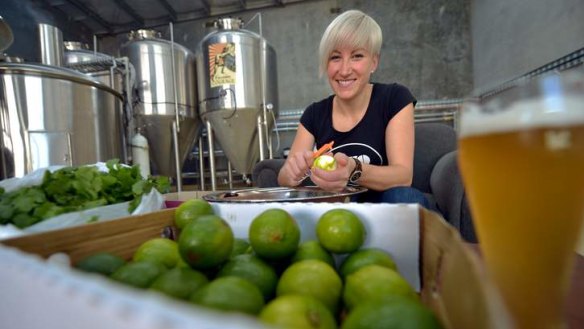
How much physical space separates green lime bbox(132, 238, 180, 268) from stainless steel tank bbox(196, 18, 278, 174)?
8.33 ft

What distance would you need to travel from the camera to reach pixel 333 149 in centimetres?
121

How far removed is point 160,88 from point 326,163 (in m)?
2.62

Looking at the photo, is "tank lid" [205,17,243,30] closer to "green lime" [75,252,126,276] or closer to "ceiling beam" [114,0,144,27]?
"ceiling beam" [114,0,144,27]

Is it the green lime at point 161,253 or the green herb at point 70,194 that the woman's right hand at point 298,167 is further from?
the green lime at point 161,253

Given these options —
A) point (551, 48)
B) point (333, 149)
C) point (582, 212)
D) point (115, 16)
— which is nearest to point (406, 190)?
point (333, 149)

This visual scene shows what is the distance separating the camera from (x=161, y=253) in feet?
1.18

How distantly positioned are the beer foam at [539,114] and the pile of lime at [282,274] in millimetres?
135

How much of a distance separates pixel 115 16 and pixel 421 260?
492 cm

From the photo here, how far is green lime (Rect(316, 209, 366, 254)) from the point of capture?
0.37 metres

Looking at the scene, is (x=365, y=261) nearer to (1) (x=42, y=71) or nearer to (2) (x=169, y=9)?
(1) (x=42, y=71)

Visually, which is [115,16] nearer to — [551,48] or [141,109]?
[141,109]

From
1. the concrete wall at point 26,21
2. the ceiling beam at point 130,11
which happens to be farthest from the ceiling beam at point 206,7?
the concrete wall at point 26,21

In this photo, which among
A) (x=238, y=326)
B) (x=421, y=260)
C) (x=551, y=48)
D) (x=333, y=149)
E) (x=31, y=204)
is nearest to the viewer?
(x=238, y=326)

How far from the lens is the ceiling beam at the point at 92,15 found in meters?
3.82
